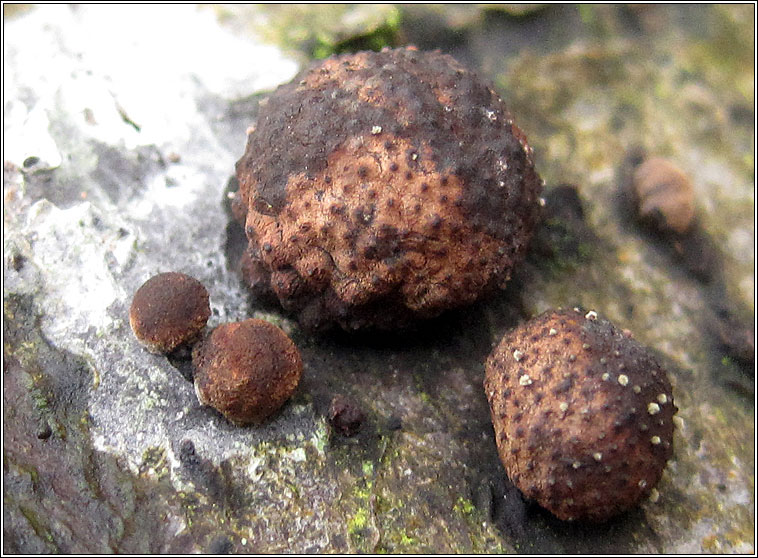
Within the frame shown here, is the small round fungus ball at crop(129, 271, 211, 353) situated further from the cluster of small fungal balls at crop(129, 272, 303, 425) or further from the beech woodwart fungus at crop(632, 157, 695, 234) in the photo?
the beech woodwart fungus at crop(632, 157, 695, 234)

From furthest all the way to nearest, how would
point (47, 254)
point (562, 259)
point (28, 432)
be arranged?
point (562, 259)
point (47, 254)
point (28, 432)

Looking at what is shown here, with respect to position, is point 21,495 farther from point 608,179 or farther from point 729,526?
point 608,179

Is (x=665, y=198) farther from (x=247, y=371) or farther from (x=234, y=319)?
(x=247, y=371)

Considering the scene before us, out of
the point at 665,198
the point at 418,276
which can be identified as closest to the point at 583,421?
the point at 418,276

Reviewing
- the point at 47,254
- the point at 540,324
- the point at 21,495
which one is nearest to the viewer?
the point at 21,495

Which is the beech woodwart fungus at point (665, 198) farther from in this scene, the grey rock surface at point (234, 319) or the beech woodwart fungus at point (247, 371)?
the beech woodwart fungus at point (247, 371)

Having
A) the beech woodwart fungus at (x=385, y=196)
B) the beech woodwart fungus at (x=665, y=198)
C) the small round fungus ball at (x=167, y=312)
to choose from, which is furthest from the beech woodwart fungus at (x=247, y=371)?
the beech woodwart fungus at (x=665, y=198)

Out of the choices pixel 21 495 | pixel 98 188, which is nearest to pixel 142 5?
pixel 98 188

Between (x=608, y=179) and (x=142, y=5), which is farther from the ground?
(x=142, y=5)
